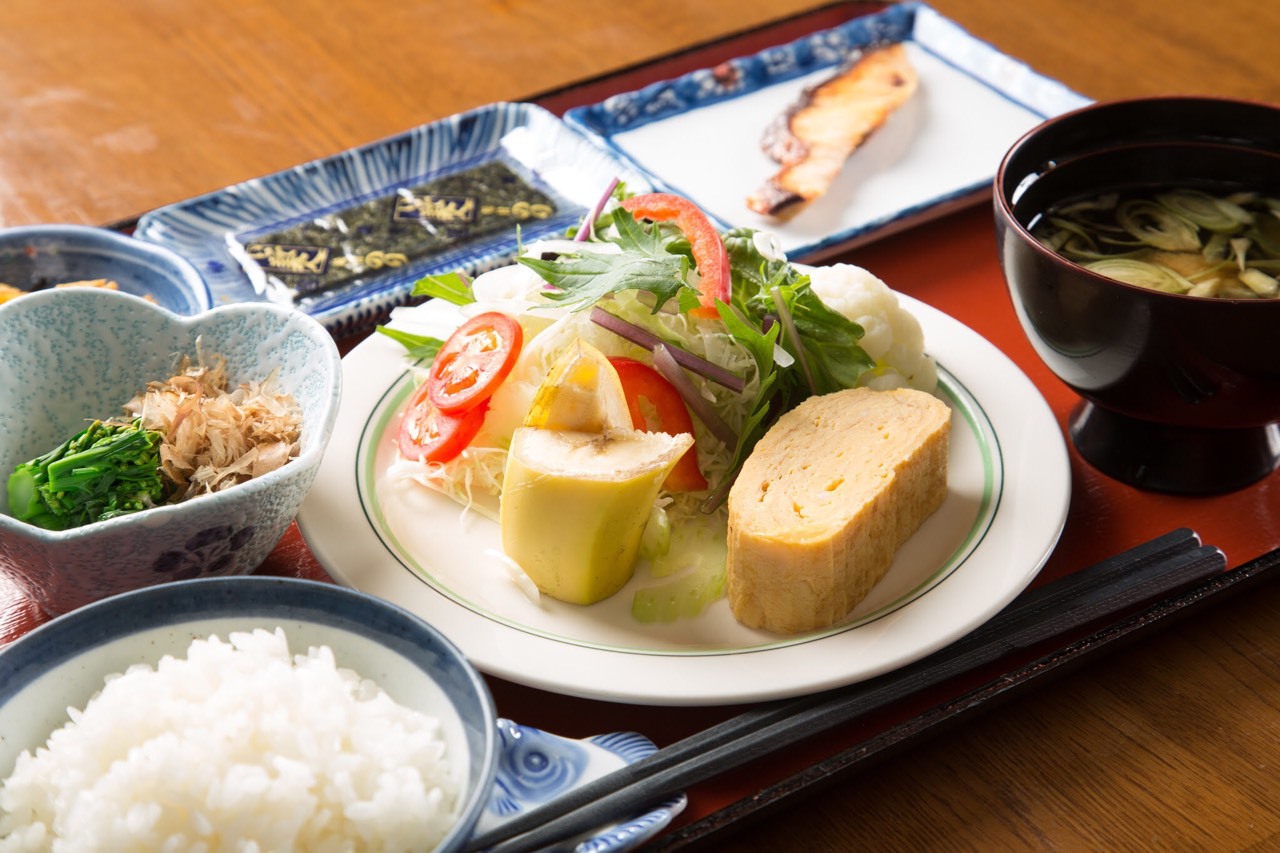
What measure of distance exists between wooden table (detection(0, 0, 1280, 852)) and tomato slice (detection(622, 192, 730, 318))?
0.48 metres

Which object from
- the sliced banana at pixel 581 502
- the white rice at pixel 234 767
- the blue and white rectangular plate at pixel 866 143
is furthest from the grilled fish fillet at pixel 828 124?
the white rice at pixel 234 767

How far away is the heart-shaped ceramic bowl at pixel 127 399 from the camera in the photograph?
1297mm

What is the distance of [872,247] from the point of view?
2230 millimetres

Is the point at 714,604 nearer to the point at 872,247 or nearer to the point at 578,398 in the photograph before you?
the point at 578,398

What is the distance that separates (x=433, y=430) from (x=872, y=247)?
95cm

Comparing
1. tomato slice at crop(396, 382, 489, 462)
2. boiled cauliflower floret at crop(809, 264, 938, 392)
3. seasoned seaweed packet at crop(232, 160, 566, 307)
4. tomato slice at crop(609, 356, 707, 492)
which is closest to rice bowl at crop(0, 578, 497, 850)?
tomato slice at crop(396, 382, 489, 462)

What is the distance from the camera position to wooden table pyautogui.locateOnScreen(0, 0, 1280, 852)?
129 centimetres

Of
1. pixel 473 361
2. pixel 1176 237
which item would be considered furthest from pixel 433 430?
pixel 1176 237

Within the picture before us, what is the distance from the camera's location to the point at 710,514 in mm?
1649

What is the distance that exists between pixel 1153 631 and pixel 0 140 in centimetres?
261

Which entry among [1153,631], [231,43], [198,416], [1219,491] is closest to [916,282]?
[1219,491]

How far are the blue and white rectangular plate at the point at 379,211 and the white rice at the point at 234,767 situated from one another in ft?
3.09

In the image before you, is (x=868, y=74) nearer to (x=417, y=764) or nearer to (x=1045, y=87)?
(x=1045, y=87)

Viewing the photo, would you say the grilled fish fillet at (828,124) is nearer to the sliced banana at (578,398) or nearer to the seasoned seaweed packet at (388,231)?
the seasoned seaweed packet at (388,231)
